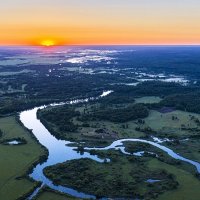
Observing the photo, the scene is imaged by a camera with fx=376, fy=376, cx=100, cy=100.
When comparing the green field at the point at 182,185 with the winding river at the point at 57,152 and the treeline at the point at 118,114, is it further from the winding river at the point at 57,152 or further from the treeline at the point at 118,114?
the treeline at the point at 118,114

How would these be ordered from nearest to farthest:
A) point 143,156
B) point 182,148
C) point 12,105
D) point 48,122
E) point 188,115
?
point 143,156, point 182,148, point 48,122, point 188,115, point 12,105

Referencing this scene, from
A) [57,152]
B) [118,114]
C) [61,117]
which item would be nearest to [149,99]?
[118,114]

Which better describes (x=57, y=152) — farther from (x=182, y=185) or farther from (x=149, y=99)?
(x=149, y=99)

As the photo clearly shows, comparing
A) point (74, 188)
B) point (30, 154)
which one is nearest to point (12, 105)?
point (30, 154)

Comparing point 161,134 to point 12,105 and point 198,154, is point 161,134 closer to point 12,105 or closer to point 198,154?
point 198,154

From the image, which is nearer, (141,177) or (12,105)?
(141,177)

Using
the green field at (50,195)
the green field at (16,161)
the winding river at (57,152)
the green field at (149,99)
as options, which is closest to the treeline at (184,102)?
the green field at (149,99)

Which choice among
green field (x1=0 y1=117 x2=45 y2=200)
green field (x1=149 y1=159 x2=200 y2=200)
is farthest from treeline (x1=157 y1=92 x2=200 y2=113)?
green field (x1=0 y1=117 x2=45 y2=200)
